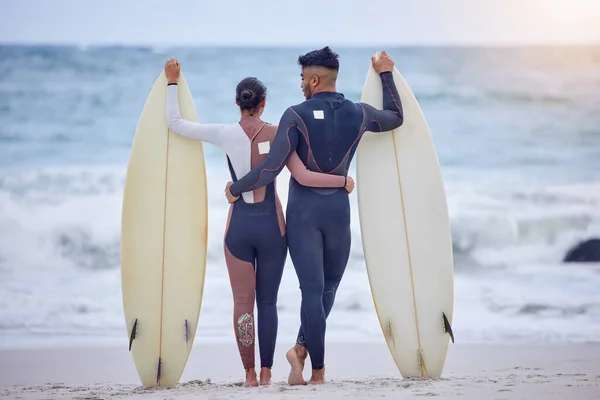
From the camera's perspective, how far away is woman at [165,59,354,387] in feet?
10.8

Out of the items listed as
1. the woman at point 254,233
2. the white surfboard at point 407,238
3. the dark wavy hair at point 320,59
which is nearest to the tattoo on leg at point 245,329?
the woman at point 254,233

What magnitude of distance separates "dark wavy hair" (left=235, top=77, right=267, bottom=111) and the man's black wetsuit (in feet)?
0.49

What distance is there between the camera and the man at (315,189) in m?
3.23

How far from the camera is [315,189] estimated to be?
3.27 meters

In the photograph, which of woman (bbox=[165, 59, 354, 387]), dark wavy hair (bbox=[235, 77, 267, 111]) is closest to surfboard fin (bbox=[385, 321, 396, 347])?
woman (bbox=[165, 59, 354, 387])

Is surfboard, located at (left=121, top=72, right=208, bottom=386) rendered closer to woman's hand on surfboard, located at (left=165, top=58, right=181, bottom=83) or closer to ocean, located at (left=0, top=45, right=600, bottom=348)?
woman's hand on surfboard, located at (left=165, top=58, right=181, bottom=83)

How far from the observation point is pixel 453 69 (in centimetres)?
1105

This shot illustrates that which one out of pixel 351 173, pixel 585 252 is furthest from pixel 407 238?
pixel 585 252

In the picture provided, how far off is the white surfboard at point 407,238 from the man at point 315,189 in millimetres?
289

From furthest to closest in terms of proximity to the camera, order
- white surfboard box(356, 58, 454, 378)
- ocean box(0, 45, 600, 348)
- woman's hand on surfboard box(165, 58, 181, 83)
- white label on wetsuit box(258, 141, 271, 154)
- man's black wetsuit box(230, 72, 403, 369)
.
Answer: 1. ocean box(0, 45, 600, 348)
2. woman's hand on surfboard box(165, 58, 181, 83)
3. white surfboard box(356, 58, 454, 378)
4. white label on wetsuit box(258, 141, 271, 154)
5. man's black wetsuit box(230, 72, 403, 369)

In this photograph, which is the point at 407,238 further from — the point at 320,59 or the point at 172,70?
the point at 172,70

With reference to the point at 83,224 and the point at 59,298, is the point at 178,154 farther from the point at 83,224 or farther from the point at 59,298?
the point at 83,224

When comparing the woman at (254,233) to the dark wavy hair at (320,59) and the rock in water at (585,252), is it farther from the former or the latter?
the rock in water at (585,252)

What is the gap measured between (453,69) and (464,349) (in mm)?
6723
